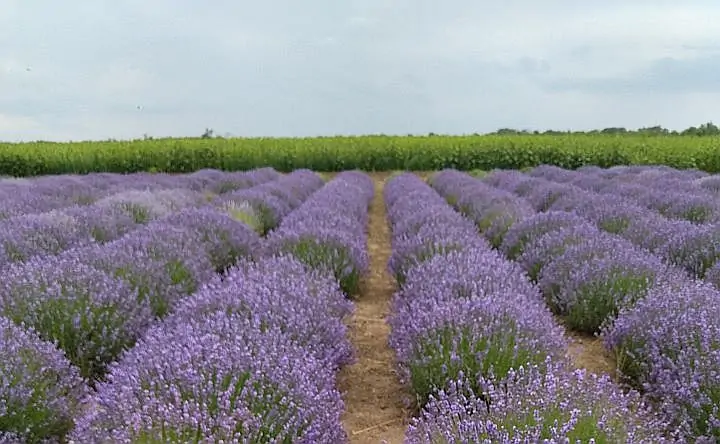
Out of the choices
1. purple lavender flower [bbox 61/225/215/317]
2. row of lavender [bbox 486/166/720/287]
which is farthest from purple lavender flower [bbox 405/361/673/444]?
row of lavender [bbox 486/166/720/287]

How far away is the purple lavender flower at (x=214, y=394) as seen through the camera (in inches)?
75.1

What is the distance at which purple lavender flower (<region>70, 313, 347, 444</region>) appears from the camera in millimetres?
1908

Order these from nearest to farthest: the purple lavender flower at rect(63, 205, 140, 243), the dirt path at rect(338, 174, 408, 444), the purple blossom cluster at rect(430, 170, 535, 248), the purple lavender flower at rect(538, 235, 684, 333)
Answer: the dirt path at rect(338, 174, 408, 444) → the purple lavender flower at rect(538, 235, 684, 333) → the purple lavender flower at rect(63, 205, 140, 243) → the purple blossom cluster at rect(430, 170, 535, 248)

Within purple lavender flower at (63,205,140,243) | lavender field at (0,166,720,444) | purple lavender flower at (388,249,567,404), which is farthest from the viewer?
purple lavender flower at (63,205,140,243)

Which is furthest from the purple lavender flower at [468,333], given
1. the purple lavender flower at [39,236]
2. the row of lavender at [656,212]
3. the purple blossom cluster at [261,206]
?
the purple blossom cluster at [261,206]

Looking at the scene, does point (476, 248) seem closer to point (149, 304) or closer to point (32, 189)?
point (149, 304)

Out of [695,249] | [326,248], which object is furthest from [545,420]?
[695,249]

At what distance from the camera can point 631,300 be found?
13.0ft

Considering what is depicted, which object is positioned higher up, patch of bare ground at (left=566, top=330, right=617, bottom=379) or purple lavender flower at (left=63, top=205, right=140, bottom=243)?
purple lavender flower at (left=63, top=205, right=140, bottom=243)

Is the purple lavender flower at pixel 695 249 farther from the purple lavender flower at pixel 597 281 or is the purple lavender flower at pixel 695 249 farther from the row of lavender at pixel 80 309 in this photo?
the row of lavender at pixel 80 309

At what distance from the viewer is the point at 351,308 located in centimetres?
379

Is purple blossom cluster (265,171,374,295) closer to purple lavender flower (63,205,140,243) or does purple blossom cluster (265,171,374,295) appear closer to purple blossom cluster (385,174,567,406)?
purple blossom cluster (385,174,567,406)

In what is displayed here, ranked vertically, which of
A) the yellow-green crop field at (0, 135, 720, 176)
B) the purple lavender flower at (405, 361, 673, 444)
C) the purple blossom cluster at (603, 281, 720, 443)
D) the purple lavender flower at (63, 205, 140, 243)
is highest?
the yellow-green crop field at (0, 135, 720, 176)

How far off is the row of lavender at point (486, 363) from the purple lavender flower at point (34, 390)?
4.25ft
